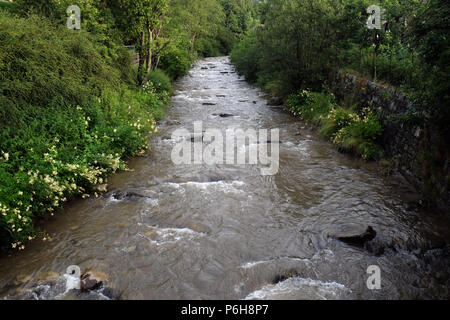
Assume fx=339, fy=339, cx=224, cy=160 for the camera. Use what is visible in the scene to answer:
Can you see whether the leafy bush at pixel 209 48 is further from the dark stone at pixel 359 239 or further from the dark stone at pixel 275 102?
the dark stone at pixel 359 239

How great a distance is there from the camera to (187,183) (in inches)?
338

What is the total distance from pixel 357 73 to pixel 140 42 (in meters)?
10.7

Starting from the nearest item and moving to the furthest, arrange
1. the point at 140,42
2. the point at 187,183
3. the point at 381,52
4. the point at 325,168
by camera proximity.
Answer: the point at 187,183, the point at 325,168, the point at 381,52, the point at 140,42

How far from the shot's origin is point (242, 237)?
6.34 meters

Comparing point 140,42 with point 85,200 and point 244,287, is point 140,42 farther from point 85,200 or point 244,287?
point 244,287
